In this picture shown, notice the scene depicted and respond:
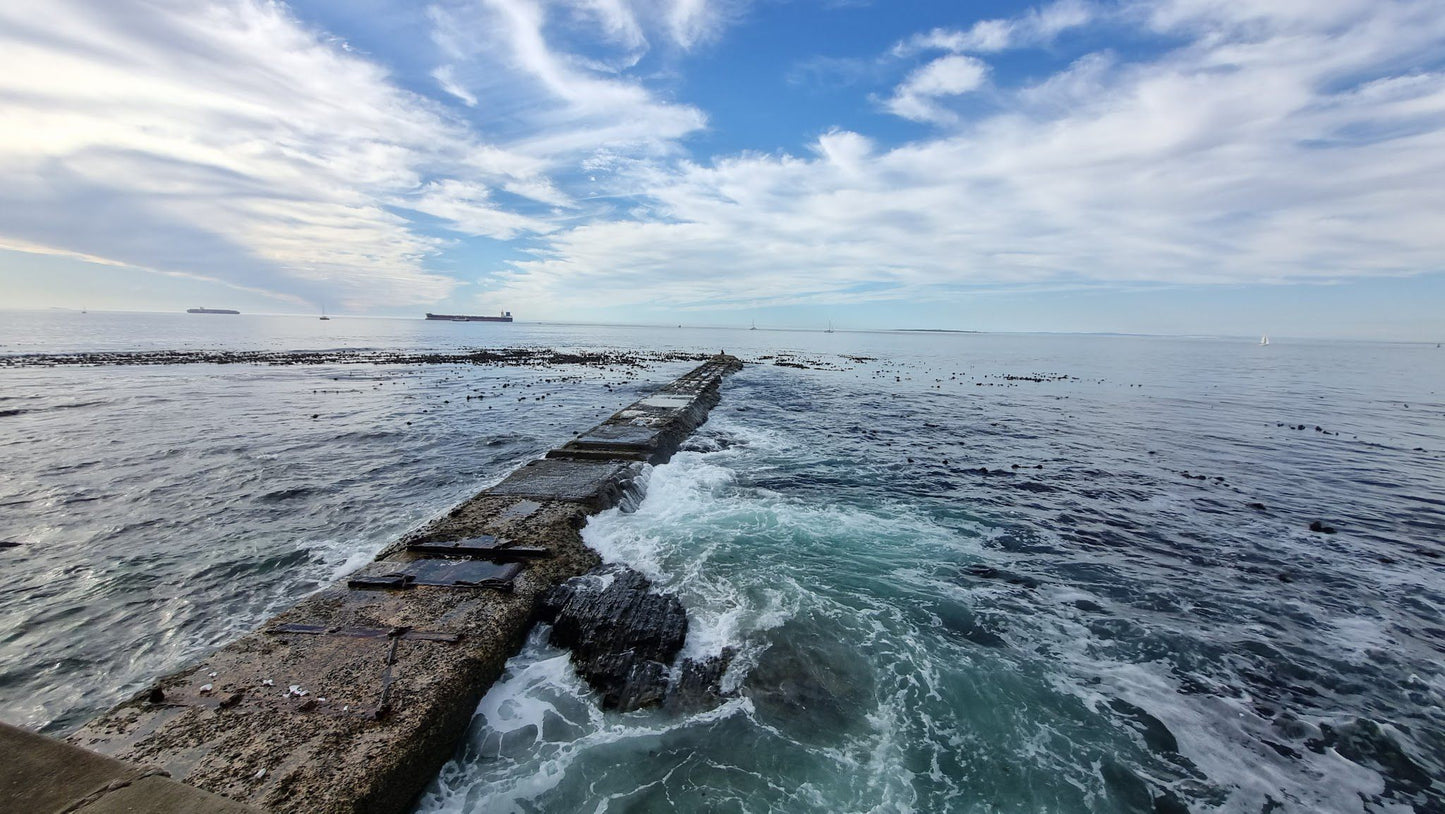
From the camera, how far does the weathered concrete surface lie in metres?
2.96

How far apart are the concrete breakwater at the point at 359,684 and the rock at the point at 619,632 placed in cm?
51

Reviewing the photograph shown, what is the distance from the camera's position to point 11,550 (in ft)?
33.9

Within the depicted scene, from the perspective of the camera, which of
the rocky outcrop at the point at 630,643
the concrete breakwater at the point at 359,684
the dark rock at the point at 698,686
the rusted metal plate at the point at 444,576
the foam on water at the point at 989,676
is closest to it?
the concrete breakwater at the point at 359,684

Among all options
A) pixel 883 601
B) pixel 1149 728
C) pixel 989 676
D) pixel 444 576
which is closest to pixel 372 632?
pixel 444 576

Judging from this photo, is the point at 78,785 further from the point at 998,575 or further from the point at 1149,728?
the point at 998,575

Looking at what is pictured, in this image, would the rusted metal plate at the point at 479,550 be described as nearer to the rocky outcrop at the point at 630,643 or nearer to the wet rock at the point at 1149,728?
the rocky outcrop at the point at 630,643

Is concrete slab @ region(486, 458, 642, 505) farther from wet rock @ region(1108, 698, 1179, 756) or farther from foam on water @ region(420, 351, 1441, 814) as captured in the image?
wet rock @ region(1108, 698, 1179, 756)

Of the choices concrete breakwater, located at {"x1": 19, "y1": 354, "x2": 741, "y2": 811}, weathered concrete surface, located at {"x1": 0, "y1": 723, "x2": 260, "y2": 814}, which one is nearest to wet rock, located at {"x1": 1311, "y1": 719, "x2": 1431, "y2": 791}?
concrete breakwater, located at {"x1": 19, "y1": 354, "x2": 741, "y2": 811}

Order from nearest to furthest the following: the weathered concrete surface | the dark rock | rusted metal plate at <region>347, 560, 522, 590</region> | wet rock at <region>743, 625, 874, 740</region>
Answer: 1. the weathered concrete surface
2. wet rock at <region>743, 625, 874, 740</region>
3. the dark rock
4. rusted metal plate at <region>347, 560, 522, 590</region>

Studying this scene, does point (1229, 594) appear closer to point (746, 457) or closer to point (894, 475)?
point (894, 475)

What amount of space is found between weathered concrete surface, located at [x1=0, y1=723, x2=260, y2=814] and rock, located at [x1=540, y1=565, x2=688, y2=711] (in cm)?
401

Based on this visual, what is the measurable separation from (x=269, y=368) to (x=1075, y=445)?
56.4 meters

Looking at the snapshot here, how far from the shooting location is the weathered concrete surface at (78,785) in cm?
296

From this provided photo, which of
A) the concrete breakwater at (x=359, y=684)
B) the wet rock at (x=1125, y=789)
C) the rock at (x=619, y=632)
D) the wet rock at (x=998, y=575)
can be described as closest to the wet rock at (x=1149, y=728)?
the wet rock at (x=1125, y=789)
